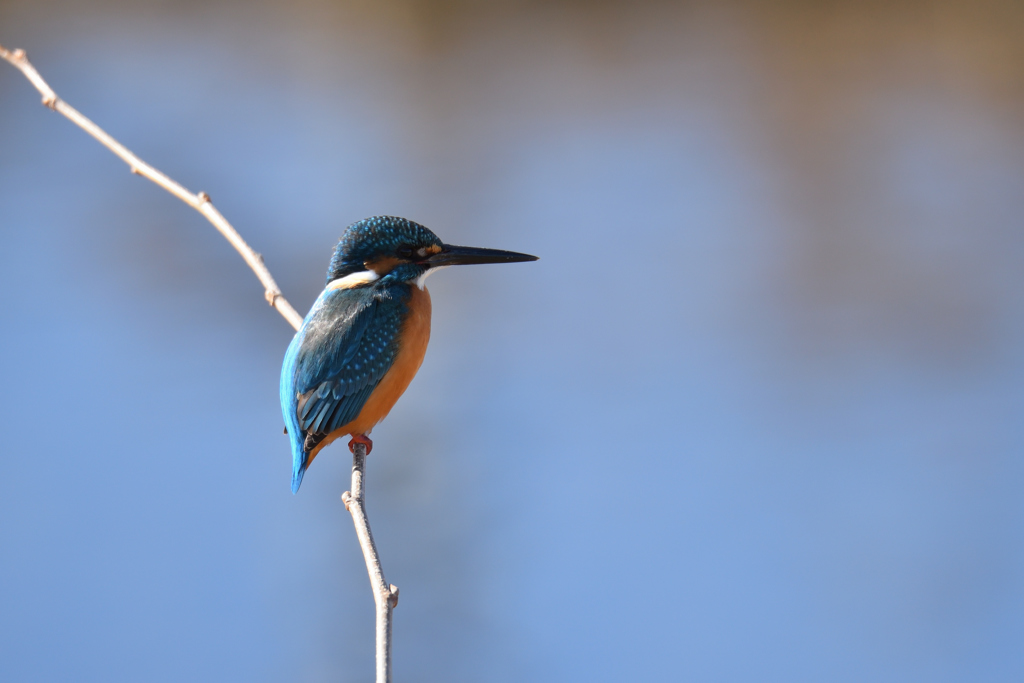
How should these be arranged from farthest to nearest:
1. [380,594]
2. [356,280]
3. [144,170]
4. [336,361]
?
[356,280] → [336,361] → [144,170] → [380,594]

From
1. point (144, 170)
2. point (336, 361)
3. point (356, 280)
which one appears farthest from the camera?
point (356, 280)

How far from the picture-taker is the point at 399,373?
5.97 feet

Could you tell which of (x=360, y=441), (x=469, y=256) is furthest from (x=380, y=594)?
(x=469, y=256)

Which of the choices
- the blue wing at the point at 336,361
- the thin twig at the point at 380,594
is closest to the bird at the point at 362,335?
the blue wing at the point at 336,361

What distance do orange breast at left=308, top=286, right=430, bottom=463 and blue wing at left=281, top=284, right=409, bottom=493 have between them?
17mm

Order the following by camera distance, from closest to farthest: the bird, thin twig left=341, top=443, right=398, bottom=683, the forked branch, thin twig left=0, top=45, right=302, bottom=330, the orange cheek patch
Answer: thin twig left=341, top=443, right=398, bottom=683
the forked branch
thin twig left=0, top=45, right=302, bottom=330
the bird
the orange cheek patch

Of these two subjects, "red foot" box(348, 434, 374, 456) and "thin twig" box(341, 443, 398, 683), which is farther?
"red foot" box(348, 434, 374, 456)

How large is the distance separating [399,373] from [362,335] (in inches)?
4.4

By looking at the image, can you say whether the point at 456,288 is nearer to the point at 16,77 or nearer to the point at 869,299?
the point at 869,299

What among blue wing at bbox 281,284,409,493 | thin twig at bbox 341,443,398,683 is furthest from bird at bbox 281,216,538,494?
thin twig at bbox 341,443,398,683

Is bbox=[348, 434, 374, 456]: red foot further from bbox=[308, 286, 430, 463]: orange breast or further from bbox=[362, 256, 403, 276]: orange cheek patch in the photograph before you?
bbox=[362, 256, 403, 276]: orange cheek patch

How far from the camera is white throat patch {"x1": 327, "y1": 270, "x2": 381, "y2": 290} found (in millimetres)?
1830

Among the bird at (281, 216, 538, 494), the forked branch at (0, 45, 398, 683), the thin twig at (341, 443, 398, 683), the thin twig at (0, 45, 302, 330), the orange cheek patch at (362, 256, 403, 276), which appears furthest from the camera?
the orange cheek patch at (362, 256, 403, 276)

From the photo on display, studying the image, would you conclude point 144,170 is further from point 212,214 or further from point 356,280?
point 356,280
